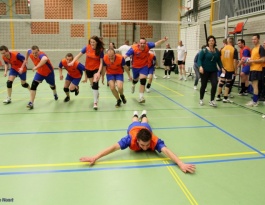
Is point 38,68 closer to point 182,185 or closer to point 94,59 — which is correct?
point 94,59

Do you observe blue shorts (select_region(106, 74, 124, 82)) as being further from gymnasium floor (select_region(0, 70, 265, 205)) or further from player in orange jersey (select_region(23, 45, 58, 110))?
player in orange jersey (select_region(23, 45, 58, 110))

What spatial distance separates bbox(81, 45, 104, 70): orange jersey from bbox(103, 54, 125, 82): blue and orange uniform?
29 centimetres

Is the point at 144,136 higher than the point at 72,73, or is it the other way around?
the point at 72,73

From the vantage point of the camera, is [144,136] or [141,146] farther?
[141,146]

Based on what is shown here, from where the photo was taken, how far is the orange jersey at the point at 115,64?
22.0 feet

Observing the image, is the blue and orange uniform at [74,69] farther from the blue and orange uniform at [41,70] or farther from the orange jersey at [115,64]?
the orange jersey at [115,64]

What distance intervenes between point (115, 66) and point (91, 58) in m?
0.71

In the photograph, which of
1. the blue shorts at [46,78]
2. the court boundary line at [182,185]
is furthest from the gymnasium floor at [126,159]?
the blue shorts at [46,78]

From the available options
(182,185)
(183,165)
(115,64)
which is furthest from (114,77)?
(182,185)

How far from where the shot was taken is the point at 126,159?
3.76 metres

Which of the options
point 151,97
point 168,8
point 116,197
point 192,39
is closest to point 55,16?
point 168,8

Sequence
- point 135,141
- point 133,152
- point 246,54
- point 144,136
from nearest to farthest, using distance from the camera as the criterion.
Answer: point 144,136, point 135,141, point 133,152, point 246,54

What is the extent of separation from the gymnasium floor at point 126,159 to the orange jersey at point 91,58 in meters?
1.18

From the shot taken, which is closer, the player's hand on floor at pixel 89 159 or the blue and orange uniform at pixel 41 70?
the player's hand on floor at pixel 89 159
